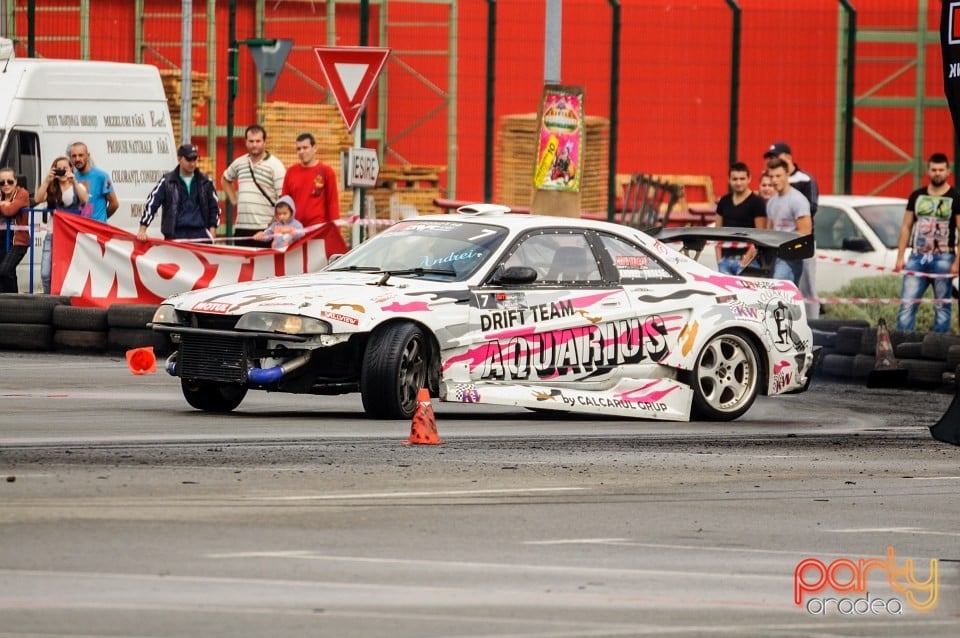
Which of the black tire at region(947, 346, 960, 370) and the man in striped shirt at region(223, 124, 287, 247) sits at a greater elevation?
the man in striped shirt at region(223, 124, 287, 247)

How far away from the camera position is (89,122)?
2298 centimetres

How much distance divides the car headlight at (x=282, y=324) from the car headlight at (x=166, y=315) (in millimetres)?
553

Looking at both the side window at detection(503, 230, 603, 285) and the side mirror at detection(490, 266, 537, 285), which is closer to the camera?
the side mirror at detection(490, 266, 537, 285)

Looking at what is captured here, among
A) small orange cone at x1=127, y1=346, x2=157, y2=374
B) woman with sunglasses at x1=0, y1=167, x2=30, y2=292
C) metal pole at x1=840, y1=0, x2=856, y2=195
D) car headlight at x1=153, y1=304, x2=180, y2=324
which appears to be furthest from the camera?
metal pole at x1=840, y1=0, x2=856, y2=195

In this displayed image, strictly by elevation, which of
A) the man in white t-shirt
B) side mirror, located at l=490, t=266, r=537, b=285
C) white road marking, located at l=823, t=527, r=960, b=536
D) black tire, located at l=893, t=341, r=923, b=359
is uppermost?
the man in white t-shirt

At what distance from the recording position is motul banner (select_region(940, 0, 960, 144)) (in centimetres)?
1194

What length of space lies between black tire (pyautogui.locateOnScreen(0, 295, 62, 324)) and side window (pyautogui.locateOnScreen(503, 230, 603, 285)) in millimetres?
6611

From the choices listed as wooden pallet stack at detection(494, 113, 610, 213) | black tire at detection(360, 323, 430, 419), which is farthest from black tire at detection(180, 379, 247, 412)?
wooden pallet stack at detection(494, 113, 610, 213)

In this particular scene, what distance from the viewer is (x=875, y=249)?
23.8 metres

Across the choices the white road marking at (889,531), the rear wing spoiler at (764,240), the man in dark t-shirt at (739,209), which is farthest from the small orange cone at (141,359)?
the white road marking at (889,531)

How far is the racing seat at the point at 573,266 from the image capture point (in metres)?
13.9

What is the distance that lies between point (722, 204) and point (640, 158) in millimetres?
15510

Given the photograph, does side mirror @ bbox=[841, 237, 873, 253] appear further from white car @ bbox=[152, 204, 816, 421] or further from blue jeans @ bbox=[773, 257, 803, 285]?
white car @ bbox=[152, 204, 816, 421]

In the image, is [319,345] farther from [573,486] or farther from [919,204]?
[919,204]
